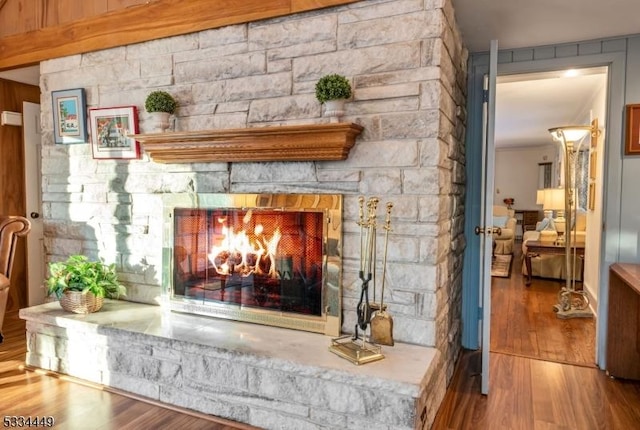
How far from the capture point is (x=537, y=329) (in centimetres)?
376

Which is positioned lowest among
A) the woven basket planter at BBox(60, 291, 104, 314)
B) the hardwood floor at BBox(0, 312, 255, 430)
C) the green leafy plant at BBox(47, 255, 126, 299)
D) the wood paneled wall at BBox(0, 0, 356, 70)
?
the hardwood floor at BBox(0, 312, 255, 430)

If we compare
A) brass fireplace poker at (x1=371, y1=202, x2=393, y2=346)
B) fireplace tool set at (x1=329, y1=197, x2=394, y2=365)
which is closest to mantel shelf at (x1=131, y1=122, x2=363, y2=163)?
fireplace tool set at (x1=329, y1=197, x2=394, y2=365)

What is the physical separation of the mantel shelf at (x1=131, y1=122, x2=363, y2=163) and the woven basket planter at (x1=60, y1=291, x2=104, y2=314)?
38.8 inches

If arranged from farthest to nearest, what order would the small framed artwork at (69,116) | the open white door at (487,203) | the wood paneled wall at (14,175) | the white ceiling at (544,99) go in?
the wood paneled wall at (14,175) < the white ceiling at (544,99) < the small framed artwork at (69,116) < the open white door at (487,203)

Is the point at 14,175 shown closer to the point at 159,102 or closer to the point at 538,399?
the point at 159,102

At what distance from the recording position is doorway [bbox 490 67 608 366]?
10.7ft

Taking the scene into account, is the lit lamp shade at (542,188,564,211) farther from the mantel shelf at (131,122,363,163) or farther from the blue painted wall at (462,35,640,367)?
the mantel shelf at (131,122,363,163)

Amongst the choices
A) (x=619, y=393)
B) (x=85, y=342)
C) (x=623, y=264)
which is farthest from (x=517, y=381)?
(x=85, y=342)

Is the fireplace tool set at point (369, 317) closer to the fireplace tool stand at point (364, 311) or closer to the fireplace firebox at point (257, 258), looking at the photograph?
the fireplace tool stand at point (364, 311)

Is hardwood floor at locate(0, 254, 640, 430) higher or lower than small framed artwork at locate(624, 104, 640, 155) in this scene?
lower

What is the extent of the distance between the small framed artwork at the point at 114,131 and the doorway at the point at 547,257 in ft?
8.85

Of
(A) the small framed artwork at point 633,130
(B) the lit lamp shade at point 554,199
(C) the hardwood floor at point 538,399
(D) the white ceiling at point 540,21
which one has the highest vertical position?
(D) the white ceiling at point 540,21

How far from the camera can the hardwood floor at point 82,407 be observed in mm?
2189

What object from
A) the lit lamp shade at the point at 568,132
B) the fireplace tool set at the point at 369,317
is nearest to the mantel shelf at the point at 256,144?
the fireplace tool set at the point at 369,317
